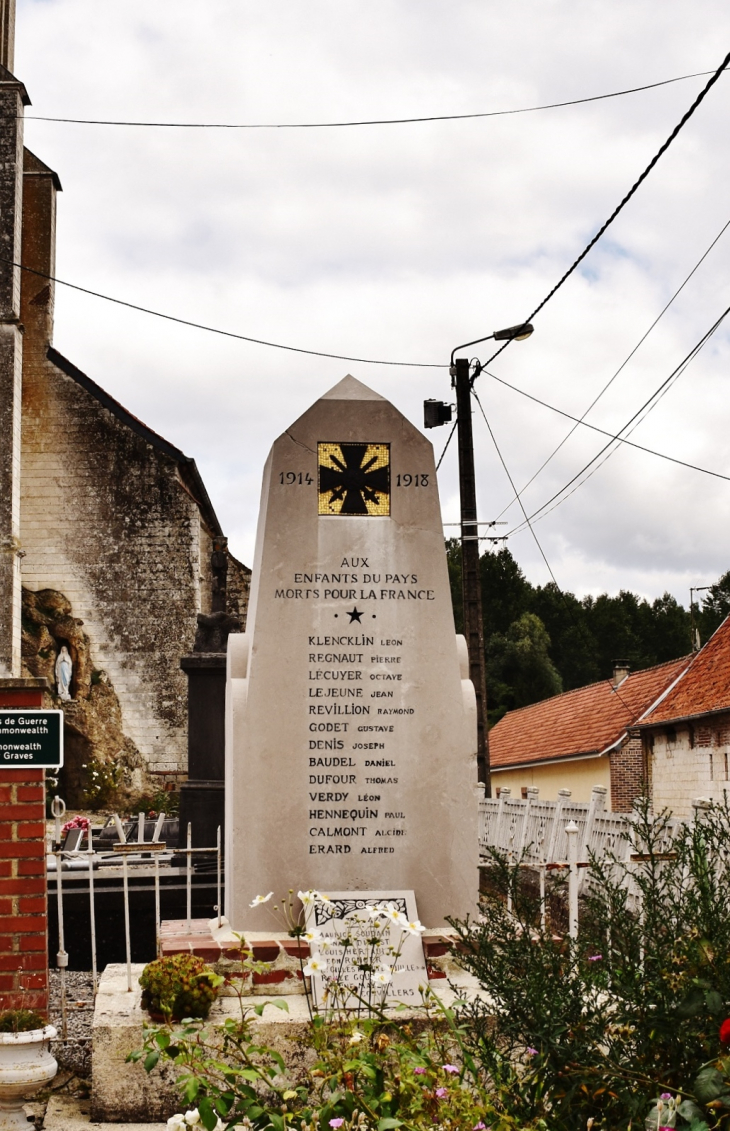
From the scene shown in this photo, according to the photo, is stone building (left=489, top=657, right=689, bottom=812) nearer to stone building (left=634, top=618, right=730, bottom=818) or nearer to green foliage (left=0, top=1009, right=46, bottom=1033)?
stone building (left=634, top=618, right=730, bottom=818)

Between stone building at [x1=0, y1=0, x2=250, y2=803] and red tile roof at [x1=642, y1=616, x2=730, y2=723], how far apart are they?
9091 mm

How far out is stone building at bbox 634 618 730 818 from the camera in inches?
796

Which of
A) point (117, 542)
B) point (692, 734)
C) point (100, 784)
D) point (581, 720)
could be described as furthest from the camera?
point (581, 720)

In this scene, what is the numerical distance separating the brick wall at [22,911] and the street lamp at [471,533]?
35.4 ft

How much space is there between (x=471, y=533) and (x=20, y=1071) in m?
12.9

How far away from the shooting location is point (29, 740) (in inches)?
211

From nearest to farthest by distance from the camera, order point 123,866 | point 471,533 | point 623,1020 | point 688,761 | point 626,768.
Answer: point 623,1020 < point 123,866 < point 471,533 < point 688,761 < point 626,768

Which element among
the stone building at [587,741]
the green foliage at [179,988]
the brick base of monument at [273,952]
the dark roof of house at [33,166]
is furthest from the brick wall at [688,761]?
the dark roof of house at [33,166]

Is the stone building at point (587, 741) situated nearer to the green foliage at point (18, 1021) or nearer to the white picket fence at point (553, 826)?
the white picket fence at point (553, 826)

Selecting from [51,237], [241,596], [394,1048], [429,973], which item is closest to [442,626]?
[429,973]

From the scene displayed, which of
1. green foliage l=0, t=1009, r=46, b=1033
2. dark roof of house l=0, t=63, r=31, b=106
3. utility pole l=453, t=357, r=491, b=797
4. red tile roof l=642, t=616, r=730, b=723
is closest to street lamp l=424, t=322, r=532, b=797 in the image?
utility pole l=453, t=357, r=491, b=797

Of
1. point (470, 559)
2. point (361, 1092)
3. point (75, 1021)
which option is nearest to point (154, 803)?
point (470, 559)

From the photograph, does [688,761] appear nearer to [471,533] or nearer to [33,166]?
[471,533]

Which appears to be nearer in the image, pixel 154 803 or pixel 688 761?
pixel 688 761
